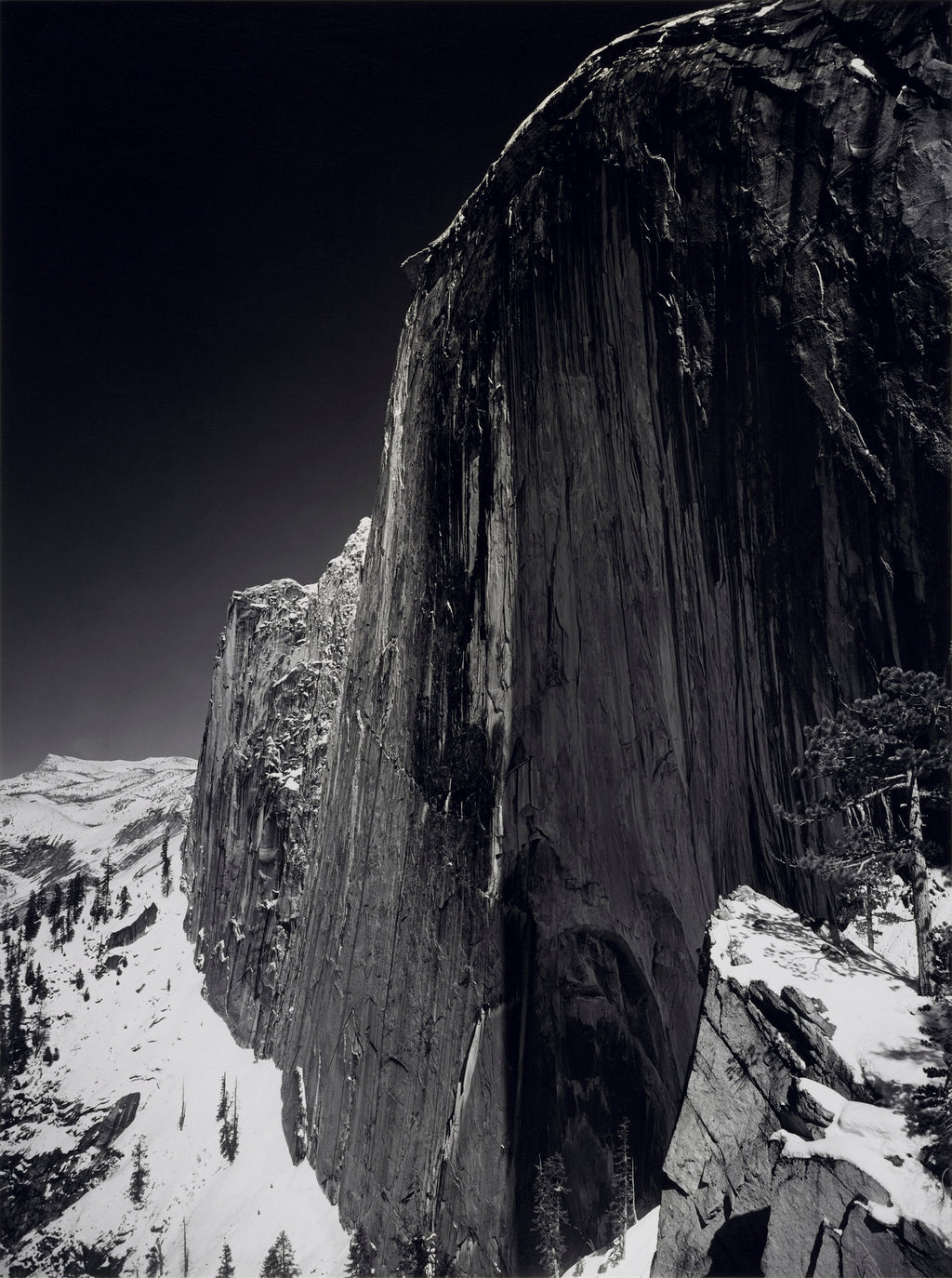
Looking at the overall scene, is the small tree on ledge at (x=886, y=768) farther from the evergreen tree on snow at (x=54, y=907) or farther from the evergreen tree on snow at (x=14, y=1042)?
the evergreen tree on snow at (x=54, y=907)

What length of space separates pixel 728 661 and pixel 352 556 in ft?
197

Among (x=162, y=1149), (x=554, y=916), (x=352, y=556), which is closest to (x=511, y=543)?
(x=554, y=916)

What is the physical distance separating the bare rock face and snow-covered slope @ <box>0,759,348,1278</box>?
6.57 metres

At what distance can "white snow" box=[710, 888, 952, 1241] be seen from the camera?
9.38 meters

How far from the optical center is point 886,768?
13.9 meters

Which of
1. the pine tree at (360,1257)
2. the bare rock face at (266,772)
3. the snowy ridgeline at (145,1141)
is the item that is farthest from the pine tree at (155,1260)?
the pine tree at (360,1257)

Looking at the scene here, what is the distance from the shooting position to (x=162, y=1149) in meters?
69.5

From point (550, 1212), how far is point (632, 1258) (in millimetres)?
6816

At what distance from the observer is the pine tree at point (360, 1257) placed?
35406 mm

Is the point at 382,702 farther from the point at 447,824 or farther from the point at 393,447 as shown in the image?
the point at 393,447

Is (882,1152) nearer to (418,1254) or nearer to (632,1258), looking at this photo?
(632,1258)

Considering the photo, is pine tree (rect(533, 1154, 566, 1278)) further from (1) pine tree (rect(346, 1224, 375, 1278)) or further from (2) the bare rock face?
(2) the bare rock face

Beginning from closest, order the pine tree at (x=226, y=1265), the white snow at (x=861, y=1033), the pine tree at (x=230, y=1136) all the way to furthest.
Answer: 1. the white snow at (x=861, y=1033)
2. the pine tree at (x=226, y=1265)
3. the pine tree at (x=230, y=1136)

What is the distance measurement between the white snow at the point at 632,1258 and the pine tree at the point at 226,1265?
40681 mm
